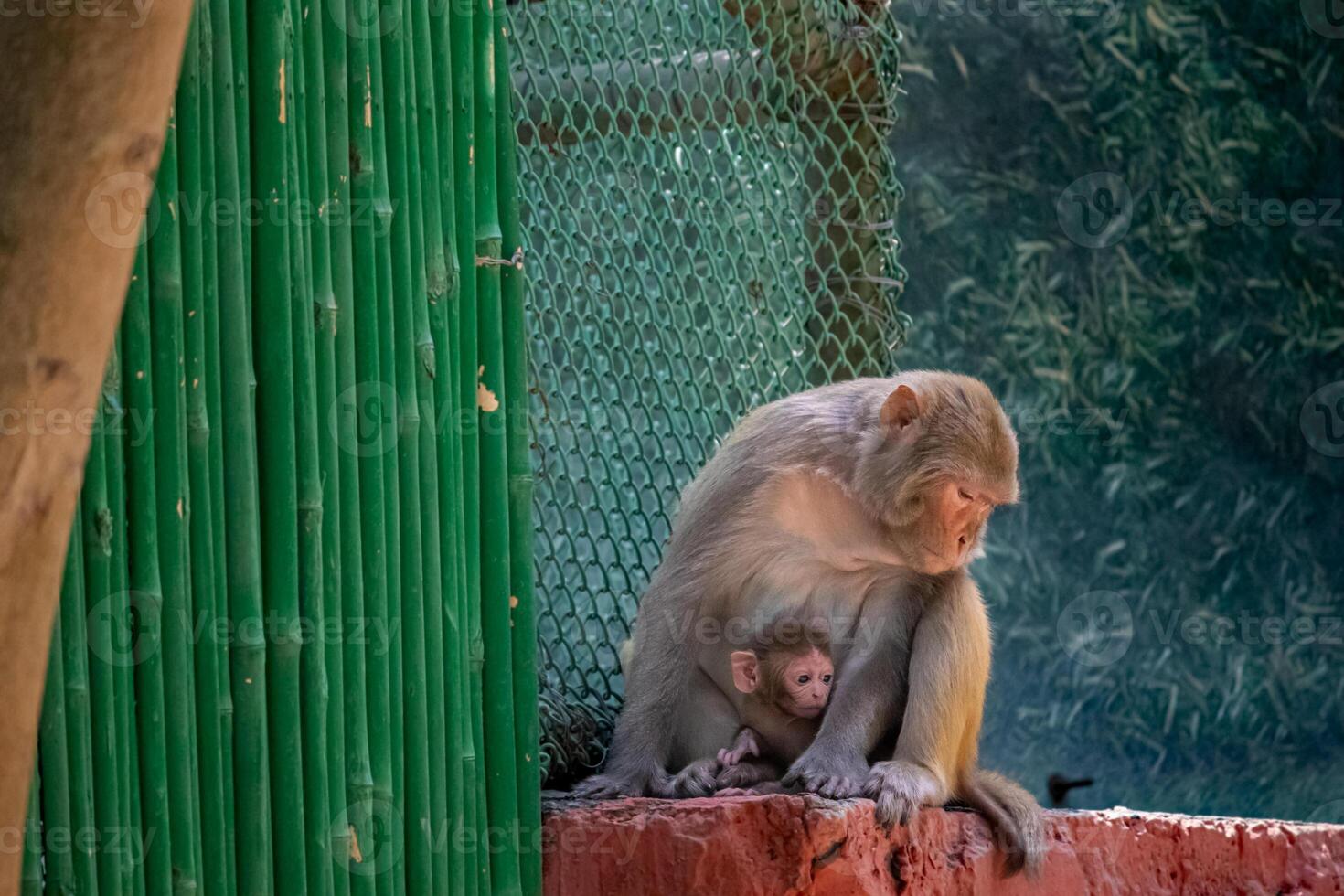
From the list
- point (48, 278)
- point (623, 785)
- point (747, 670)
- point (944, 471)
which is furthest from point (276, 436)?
point (944, 471)

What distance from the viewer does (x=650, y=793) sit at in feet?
16.8

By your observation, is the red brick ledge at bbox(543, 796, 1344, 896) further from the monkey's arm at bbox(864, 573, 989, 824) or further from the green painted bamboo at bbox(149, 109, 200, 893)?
the green painted bamboo at bbox(149, 109, 200, 893)

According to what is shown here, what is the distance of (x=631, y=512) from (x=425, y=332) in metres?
1.92

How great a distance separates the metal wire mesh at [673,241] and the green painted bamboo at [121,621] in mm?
1931

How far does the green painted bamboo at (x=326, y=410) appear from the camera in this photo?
13.5ft

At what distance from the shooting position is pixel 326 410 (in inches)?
164

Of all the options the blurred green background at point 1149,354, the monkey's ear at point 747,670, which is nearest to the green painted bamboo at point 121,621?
the monkey's ear at point 747,670

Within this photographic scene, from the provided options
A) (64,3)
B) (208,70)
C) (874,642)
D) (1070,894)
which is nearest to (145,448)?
(208,70)

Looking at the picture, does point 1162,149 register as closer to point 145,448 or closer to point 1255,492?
point 1255,492

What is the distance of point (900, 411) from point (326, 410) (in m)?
1.96

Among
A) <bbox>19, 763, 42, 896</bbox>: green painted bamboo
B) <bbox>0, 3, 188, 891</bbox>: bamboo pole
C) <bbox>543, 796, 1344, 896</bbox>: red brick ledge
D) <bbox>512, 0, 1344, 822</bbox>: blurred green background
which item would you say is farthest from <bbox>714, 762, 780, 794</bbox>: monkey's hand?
<bbox>512, 0, 1344, 822</bbox>: blurred green background

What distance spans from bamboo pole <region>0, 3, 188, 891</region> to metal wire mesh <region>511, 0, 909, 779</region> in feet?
10.1

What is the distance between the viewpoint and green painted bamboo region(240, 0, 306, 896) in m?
3.99

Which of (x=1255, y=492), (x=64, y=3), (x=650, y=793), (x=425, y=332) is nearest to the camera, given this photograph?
(x=64, y=3)
